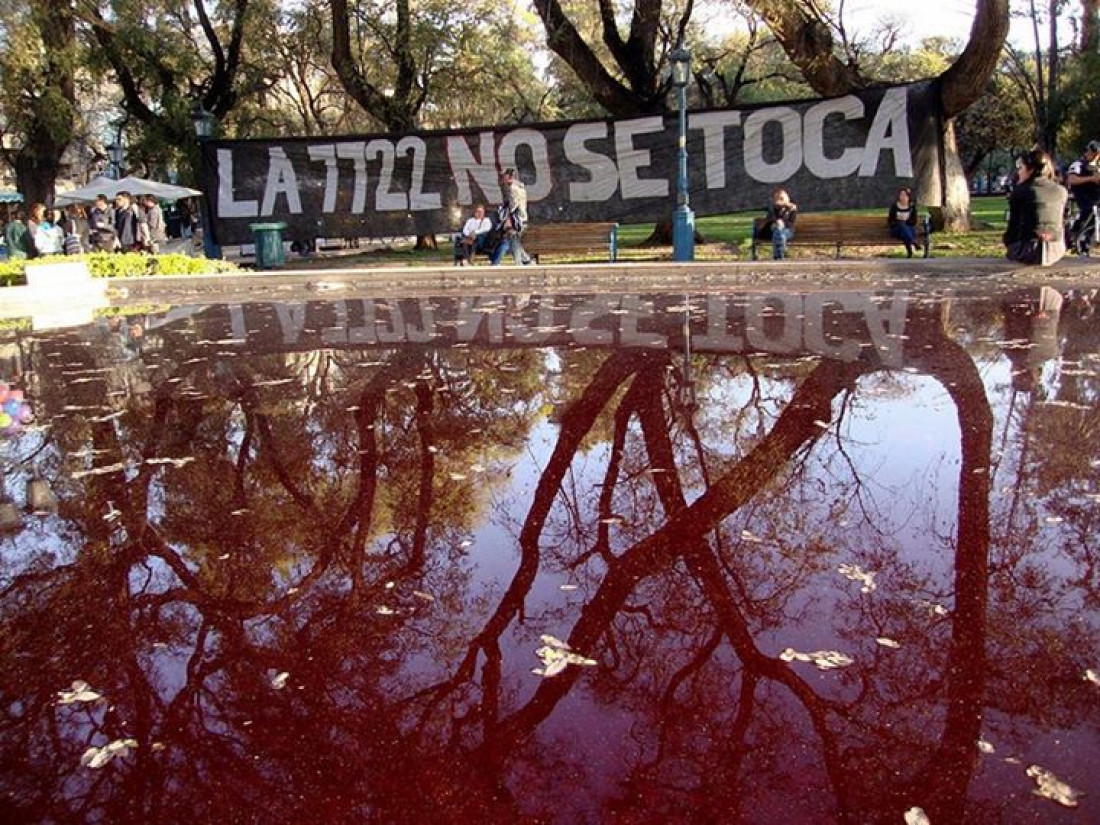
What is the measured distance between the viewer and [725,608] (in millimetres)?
3342

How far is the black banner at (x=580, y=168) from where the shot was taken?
17.9 meters

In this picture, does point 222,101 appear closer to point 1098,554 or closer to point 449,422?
point 449,422

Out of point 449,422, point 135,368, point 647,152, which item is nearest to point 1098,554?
point 449,422

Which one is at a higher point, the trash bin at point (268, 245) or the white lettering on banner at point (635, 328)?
the trash bin at point (268, 245)

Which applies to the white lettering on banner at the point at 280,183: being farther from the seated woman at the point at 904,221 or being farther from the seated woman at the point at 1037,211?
the seated woman at the point at 1037,211

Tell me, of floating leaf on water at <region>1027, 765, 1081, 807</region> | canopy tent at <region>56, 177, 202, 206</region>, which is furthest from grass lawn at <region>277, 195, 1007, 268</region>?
floating leaf on water at <region>1027, 765, 1081, 807</region>

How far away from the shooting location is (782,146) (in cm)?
1850

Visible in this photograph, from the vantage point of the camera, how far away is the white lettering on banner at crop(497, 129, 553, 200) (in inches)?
787

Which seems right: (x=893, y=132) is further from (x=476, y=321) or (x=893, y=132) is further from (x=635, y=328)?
(x=476, y=321)

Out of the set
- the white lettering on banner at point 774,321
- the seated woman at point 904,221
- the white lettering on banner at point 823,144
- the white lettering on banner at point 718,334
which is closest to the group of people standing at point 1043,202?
the seated woman at point 904,221

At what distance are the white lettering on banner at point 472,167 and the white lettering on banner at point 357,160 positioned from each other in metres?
1.98

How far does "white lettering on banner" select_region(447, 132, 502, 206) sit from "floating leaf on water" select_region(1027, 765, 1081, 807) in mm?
19146

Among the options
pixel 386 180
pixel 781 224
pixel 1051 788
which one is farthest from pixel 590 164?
pixel 1051 788

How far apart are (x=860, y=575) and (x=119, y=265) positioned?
16.1 metres
